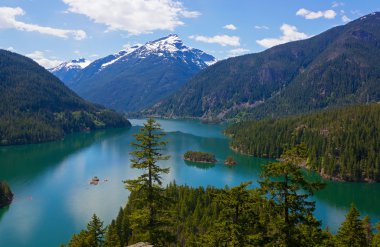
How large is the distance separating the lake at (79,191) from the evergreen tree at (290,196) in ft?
227

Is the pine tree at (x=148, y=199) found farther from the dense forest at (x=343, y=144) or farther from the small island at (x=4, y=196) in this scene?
the dense forest at (x=343, y=144)

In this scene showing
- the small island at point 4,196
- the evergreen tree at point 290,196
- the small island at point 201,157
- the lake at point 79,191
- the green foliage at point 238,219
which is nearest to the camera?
the evergreen tree at point 290,196

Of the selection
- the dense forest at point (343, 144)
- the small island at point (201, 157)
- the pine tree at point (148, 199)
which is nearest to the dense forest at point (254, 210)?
the pine tree at point (148, 199)

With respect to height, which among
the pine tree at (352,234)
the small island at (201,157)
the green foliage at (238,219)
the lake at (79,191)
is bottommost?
the lake at (79,191)

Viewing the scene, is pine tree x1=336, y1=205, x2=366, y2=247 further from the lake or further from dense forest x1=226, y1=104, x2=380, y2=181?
dense forest x1=226, y1=104, x2=380, y2=181

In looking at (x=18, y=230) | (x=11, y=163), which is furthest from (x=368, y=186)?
(x=11, y=163)

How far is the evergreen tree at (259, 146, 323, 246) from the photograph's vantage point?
26.4 meters

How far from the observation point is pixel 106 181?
13838 cm

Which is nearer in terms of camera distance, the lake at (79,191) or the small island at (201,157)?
the lake at (79,191)

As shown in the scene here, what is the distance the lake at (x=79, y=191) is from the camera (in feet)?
303

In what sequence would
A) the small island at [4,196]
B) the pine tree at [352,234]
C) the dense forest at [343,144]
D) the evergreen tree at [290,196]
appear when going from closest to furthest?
the evergreen tree at [290,196], the pine tree at [352,234], the small island at [4,196], the dense forest at [343,144]

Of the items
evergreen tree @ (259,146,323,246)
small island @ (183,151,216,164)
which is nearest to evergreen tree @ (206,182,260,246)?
evergreen tree @ (259,146,323,246)

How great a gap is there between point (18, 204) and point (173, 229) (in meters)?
55.7

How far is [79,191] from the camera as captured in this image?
124938mm
